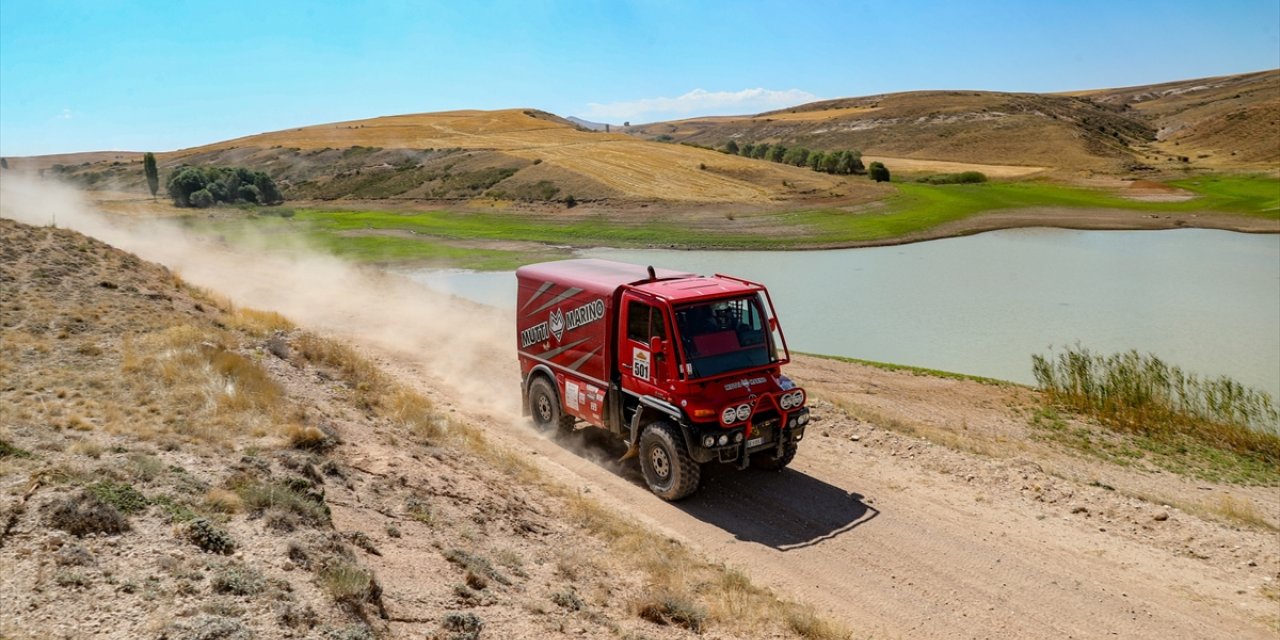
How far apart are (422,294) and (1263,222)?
148 feet

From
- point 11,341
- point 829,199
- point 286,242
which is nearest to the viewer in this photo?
point 11,341

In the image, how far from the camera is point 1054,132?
90.4m

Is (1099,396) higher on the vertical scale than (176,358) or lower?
lower

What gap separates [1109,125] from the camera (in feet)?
349

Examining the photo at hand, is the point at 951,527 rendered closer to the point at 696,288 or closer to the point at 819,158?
the point at 696,288

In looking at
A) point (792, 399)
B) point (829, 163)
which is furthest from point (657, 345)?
point (829, 163)

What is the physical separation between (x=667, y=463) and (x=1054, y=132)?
93.8 metres

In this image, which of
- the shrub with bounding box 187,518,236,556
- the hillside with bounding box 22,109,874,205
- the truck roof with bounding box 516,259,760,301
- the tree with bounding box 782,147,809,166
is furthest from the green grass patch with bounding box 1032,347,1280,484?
the tree with bounding box 782,147,809,166

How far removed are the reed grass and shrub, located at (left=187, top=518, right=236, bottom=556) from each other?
16.5 m

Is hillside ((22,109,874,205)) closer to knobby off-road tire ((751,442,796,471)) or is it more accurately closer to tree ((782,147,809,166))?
tree ((782,147,809,166))

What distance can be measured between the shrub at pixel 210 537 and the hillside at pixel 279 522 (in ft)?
0.06

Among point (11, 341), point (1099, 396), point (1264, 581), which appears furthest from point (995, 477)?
point (11, 341)

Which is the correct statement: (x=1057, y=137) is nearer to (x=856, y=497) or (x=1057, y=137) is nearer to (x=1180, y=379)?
(x=1180, y=379)

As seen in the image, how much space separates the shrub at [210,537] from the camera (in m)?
7.02
